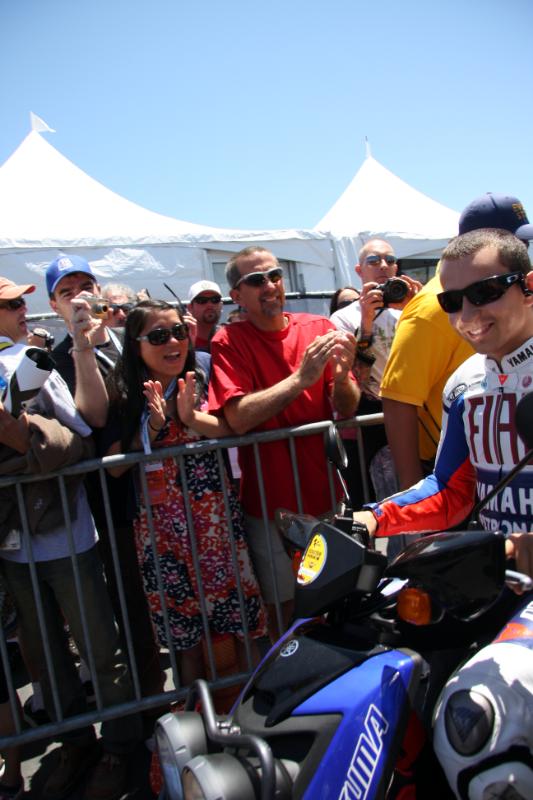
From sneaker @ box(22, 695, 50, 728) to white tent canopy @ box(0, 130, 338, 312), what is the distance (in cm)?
615

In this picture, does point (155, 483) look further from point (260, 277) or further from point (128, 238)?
point (128, 238)

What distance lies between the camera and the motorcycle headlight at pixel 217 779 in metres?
1.18

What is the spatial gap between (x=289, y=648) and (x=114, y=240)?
28.0 ft

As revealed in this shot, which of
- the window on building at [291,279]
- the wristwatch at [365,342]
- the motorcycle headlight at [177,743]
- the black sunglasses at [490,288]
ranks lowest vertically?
the motorcycle headlight at [177,743]

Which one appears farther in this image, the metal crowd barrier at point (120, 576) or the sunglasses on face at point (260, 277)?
the sunglasses on face at point (260, 277)

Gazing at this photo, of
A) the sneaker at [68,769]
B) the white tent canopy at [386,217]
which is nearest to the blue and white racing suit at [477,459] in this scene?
the sneaker at [68,769]

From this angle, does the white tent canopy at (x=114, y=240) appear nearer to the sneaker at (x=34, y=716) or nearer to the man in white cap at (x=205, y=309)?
the man in white cap at (x=205, y=309)

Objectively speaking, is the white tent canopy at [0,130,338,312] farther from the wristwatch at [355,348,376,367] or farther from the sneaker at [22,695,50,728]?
the wristwatch at [355,348,376,367]

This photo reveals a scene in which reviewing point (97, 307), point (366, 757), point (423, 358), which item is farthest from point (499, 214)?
point (366, 757)

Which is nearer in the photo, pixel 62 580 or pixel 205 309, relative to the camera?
pixel 62 580

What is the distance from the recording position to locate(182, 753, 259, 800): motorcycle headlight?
1183 mm

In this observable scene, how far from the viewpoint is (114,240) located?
9180 mm

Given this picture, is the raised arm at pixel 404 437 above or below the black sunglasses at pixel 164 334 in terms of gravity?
below

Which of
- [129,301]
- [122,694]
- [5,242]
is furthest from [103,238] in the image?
[122,694]
